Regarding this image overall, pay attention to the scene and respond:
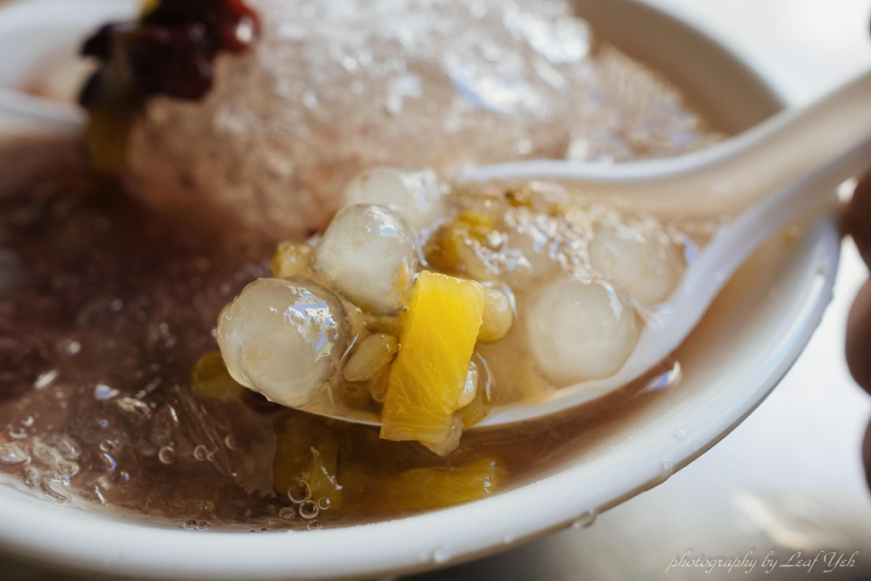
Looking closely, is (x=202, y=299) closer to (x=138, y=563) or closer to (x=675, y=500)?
(x=138, y=563)

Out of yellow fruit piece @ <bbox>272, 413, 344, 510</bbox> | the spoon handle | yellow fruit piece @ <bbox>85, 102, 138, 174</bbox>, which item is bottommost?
yellow fruit piece @ <bbox>85, 102, 138, 174</bbox>

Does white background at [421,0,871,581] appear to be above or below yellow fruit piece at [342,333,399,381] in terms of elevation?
below

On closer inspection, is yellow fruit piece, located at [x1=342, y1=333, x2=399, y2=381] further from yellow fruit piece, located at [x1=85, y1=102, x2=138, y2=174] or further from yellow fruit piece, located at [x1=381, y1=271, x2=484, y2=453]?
yellow fruit piece, located at [x1=85, y1=102, x2=138, y2=174]

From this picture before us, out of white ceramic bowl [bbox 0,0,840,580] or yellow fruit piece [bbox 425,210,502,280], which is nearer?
white ceramic bowl [bbox 0,0,840,580]

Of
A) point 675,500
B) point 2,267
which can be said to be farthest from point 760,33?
point 2,267

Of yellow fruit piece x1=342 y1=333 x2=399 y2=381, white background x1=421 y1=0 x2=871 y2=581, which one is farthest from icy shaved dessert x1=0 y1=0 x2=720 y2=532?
white background x1=421 y1=0 x2=871 y2=581
